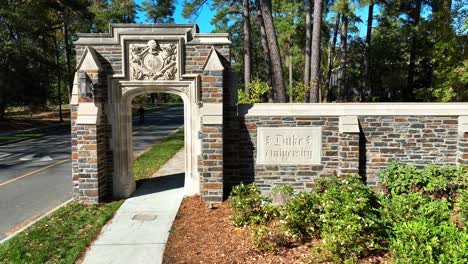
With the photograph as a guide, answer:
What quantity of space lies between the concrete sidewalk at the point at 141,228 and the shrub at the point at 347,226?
2565mm

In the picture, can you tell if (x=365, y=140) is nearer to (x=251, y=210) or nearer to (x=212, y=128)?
(x=251, y=210)

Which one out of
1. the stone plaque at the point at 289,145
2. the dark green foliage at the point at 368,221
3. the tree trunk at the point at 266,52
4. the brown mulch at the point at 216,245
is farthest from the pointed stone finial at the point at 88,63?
the tree trunk at the point at 266,52

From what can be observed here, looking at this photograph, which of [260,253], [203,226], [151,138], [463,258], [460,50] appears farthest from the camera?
[151,138]

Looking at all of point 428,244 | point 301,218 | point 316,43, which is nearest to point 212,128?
point 301,218

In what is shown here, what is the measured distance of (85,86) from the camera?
286 inches

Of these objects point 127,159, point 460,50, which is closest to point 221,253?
point 127,159

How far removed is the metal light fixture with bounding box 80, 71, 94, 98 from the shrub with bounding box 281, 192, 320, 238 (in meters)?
4.97

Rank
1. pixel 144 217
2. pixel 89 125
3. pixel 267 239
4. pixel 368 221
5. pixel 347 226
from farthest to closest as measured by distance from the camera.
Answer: pixel 89 125
pixel 144 217
pixel 267 239
pixel 368 221
pixel 347 226

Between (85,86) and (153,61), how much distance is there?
159 centimetres

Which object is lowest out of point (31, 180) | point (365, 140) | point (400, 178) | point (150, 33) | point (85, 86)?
point (31, 180)

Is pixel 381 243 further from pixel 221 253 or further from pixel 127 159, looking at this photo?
pixel 127 159

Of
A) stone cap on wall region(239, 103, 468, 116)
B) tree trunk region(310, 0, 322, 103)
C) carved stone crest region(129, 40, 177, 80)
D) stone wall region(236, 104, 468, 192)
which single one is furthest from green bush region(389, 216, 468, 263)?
tree trunk region(310, 0, 322, 103)

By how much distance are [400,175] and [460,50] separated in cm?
971

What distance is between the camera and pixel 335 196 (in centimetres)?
547
